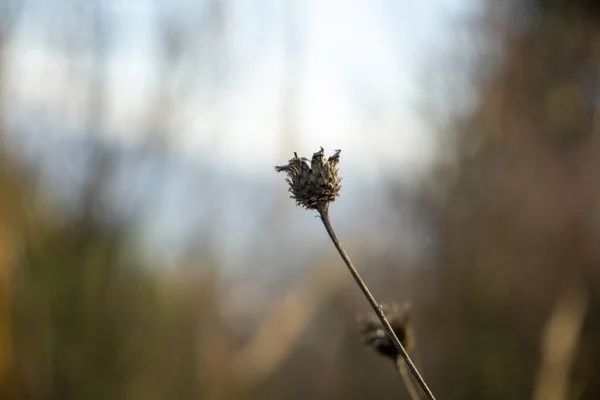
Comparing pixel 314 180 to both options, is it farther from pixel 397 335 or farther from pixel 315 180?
pixel 397 335

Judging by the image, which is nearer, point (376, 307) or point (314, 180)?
point (376, 307)

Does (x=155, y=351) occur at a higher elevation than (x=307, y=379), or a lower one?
higher

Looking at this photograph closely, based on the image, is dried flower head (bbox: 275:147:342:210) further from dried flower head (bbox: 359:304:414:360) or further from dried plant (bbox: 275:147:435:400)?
dried flower head (bbox: 359:304:414:360)

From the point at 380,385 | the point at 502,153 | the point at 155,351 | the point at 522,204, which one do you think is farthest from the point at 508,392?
the point at 155,351

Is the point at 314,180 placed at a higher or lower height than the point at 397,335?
higher

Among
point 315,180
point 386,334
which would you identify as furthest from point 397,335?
point 315,180

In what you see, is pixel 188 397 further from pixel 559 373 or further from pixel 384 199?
pixel 559 373
